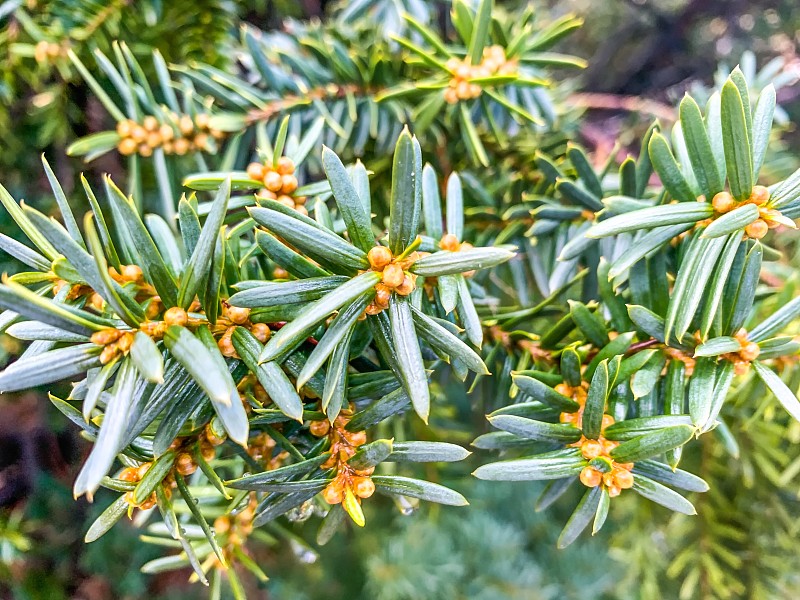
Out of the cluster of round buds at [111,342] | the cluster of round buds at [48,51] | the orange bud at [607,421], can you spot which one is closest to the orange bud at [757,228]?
the orange bud at [607,421]

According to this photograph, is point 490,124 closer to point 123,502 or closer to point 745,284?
point 745,284

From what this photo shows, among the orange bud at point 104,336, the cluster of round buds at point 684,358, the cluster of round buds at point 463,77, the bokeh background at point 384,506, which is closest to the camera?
the orange bud at point 104,336

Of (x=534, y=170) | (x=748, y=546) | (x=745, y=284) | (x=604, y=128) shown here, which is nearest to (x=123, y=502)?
(x=745, y=284)

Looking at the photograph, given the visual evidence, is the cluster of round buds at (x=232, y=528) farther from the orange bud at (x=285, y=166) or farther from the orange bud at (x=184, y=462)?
the orange bud at (x=285, y=166)

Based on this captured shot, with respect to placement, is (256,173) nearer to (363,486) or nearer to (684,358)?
(363,486)

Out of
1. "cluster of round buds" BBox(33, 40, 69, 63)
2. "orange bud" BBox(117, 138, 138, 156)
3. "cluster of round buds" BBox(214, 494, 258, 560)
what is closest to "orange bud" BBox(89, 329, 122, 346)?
"cluster of round buds" BBox(214, 494, 258, 560)

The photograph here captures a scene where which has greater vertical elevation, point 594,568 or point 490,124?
point 490,124

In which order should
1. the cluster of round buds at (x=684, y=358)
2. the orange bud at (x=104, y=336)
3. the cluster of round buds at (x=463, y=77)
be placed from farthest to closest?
the cluster of round buds at (x=463, y=77)
the cluster of round buds at (x=684, y=358)
the orange bud at (x=104, y=336)
